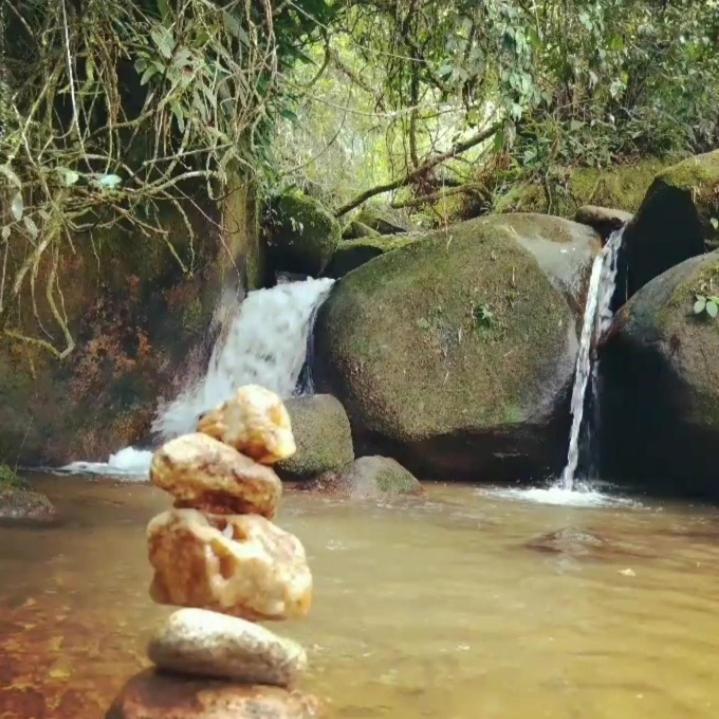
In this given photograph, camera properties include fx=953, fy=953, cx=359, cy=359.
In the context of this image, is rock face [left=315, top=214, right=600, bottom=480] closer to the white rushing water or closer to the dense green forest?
the white rushing water

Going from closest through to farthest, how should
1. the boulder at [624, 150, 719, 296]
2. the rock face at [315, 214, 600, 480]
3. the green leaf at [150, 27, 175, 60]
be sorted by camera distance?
the green leaf at [150, 27, 175, 60]
the rock face at [315, 214, 600, 480]
the boulder at [624, 150, 719, 296]

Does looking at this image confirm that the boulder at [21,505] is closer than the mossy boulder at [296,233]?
Yes

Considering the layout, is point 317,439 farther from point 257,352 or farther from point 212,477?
point 212,477

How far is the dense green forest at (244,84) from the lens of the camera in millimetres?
4707

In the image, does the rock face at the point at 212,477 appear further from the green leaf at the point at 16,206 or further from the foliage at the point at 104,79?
the foliage at the point at 104,79

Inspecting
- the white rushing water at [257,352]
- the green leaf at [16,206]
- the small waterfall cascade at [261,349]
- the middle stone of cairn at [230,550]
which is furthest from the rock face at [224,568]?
the small waterfall cascade at [261,349]

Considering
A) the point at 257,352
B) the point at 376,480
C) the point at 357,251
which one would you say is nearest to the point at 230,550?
the point at 376,480

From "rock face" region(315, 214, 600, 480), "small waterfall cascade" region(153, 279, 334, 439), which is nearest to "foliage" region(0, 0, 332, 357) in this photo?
A: "rock face" region(315, 214, 600, 480)

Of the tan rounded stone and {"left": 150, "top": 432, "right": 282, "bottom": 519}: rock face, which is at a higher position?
the tan rounded stone

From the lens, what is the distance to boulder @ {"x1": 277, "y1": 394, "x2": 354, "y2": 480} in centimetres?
658

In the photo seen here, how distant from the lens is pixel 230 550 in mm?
2146

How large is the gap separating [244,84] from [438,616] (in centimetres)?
290

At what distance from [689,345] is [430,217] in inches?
228

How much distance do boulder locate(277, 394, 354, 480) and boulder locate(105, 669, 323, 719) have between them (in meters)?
4.25
